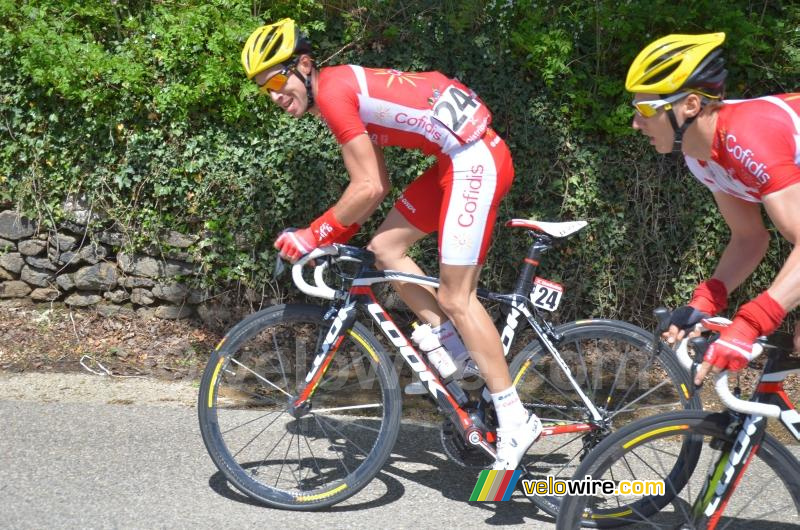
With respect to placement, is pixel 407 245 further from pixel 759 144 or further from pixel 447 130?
pixel 759 144

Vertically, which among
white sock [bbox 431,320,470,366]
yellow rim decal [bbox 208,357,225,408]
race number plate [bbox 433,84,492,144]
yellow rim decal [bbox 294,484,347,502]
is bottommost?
yellow rim decal [bbox 294,484,347,502]

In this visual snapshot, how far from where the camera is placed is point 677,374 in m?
3.97

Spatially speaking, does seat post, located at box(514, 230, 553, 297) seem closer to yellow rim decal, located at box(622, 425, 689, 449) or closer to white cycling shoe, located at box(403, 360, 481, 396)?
white cycling shoe, located at box(403, 360, 481, 396)

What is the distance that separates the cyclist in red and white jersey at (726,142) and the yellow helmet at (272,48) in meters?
1.45

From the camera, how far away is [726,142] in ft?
9.99

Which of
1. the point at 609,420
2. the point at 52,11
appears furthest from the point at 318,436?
→ the point at 52,11

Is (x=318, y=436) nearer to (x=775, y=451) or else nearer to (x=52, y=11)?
(x=775, y=451)

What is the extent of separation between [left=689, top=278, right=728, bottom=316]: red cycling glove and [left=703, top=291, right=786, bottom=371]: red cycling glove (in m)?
0.53

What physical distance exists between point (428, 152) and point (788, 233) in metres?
1.66

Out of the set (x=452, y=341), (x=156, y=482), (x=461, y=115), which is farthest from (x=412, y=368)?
(x=156, y=482)

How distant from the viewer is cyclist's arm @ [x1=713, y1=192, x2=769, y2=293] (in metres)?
3.46

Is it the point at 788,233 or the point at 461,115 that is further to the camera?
the point at 461,115

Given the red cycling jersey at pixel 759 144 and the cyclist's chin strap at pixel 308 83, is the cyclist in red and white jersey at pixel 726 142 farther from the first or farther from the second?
the cyclist's chin strap at pixel 308 83

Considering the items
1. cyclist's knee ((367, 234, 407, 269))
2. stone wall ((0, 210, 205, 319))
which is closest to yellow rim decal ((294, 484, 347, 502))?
cyclist's knee ((367, 234, 407, 269))
